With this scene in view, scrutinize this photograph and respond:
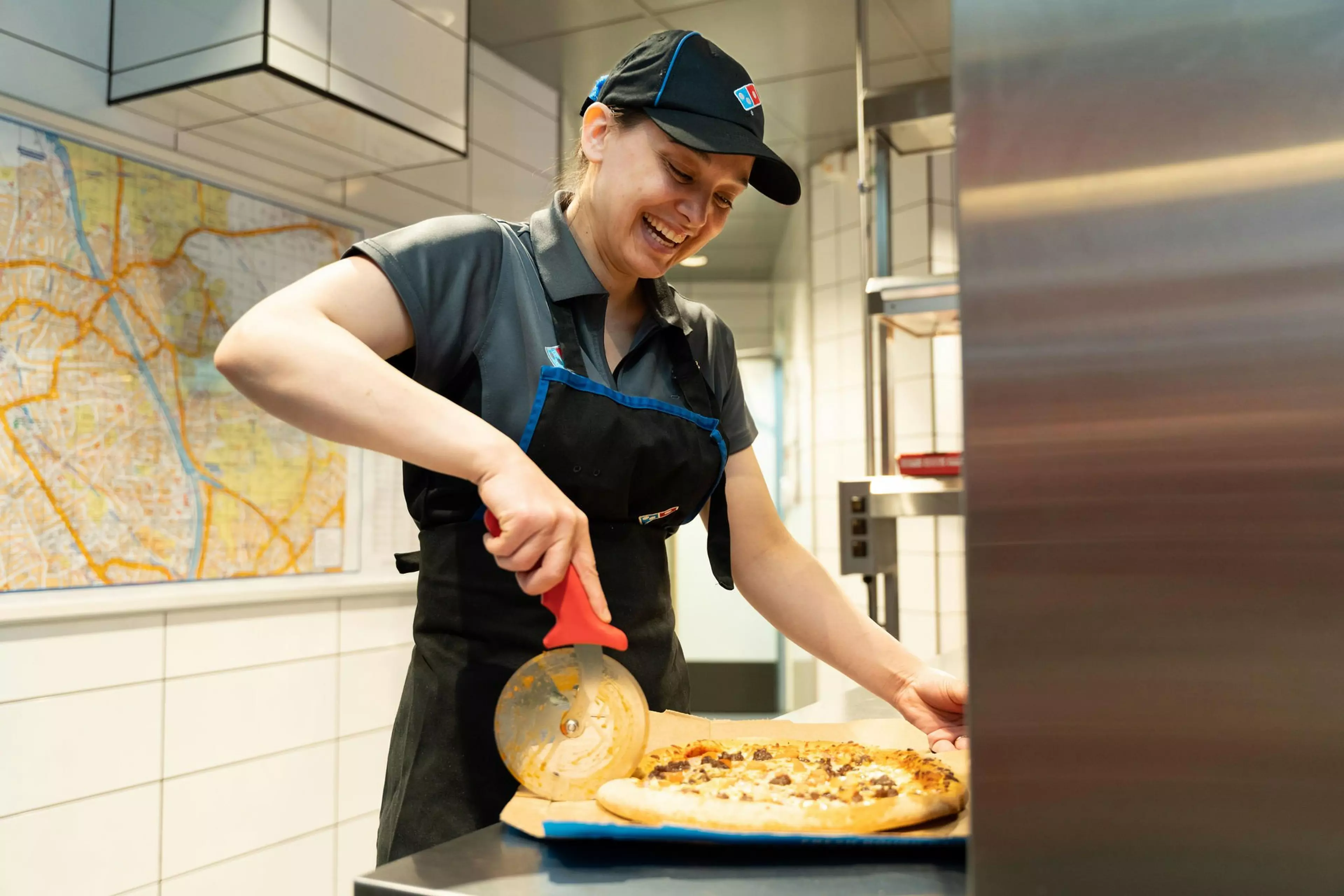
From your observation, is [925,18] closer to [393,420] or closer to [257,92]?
[257,92]

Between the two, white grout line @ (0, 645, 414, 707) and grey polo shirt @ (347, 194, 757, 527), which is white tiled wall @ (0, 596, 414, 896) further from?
grey polo shirt @ (347, 194, 757, 527)

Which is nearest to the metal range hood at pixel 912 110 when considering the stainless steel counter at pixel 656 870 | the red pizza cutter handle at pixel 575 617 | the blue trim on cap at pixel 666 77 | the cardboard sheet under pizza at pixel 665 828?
the blue trim on cap at pixel 666 77

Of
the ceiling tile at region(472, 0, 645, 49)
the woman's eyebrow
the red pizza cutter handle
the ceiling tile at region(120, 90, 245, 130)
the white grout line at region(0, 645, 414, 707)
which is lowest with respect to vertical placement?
the white grout line at region(0, 645, 414, 707)

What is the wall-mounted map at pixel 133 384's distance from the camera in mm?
2121

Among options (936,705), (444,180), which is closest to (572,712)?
(936,705)

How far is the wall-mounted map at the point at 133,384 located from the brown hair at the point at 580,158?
1.48m

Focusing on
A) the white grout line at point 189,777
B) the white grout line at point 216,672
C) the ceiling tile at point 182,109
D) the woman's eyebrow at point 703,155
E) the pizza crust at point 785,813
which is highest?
the ceiling tile at point 182,109

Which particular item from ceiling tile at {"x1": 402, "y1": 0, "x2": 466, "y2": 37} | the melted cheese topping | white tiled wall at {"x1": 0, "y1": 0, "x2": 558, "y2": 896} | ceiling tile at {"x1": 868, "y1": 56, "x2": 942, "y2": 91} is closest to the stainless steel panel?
the melted cheese topping

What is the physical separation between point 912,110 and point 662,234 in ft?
5.58

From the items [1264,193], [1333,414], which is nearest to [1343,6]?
[1264,193]

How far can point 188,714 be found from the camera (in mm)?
2398

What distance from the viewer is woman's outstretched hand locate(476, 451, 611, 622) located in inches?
29.2

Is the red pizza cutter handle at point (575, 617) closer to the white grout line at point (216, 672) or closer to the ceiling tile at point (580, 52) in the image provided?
the white grout line at point (216, 672)

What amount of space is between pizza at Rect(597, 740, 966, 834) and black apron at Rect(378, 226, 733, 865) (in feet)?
0.68
